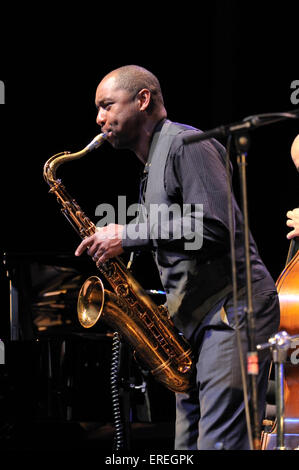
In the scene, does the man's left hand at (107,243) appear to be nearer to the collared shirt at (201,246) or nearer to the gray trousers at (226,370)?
the collared shirt at (201,246)

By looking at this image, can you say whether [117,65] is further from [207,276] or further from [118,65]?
[207,276]

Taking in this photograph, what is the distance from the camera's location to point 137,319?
11.9 ft

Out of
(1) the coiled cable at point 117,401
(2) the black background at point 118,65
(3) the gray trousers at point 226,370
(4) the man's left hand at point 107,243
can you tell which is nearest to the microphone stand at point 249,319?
(3) the gray trousers at point 226,370

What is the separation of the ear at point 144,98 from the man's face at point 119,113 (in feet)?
0.07

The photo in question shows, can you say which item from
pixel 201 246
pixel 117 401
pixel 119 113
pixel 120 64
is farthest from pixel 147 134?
pixel 120 64

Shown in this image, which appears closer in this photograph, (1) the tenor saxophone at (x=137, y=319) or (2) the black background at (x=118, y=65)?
(1) the tenor saxophone at (x=137, y=319)

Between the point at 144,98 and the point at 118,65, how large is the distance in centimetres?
340

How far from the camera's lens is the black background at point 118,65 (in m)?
6.00

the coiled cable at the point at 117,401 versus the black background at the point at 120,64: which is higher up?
the black background at the point at 120,64

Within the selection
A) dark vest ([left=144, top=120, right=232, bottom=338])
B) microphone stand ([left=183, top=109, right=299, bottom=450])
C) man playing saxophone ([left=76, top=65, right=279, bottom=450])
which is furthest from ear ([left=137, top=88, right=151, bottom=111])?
microphone stand ([left=183, top=109, right=299, bottom=450])

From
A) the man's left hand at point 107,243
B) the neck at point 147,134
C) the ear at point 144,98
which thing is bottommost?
the man's left hand at point 107,243

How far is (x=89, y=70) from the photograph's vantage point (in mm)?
6625

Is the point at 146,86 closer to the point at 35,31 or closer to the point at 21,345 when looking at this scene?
the point at 21,345

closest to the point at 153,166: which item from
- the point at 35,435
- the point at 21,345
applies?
the point at 21,345
